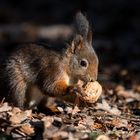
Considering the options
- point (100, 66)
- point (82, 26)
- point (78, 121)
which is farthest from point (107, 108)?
point (100, 66)

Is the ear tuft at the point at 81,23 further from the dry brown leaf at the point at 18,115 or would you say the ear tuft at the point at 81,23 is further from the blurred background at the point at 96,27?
the blurred background at the point at 96,27

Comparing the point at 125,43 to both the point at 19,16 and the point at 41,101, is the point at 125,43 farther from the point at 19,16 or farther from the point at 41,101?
the point at 41,101

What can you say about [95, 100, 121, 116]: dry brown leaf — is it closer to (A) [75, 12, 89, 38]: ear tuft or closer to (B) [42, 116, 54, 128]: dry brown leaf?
(A) [75, 12, 89, 38]: ear tuft

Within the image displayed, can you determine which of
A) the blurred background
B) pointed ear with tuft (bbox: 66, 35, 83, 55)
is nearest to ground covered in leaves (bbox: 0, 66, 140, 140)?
pointed ear with tuft (bbox: 66, 35, 83, 55)

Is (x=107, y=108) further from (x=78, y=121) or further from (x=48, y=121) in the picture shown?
(x=48, y=121)

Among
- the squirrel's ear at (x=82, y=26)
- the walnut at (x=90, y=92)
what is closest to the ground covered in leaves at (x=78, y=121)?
the walnut at (x=90, y=92)

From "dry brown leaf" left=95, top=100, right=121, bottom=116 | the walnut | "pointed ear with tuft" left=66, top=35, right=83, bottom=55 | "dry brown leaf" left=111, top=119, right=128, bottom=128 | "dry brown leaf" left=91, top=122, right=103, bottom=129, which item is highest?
"pointed ear with tuft" left=66, top=35, right=83, bottom=55
